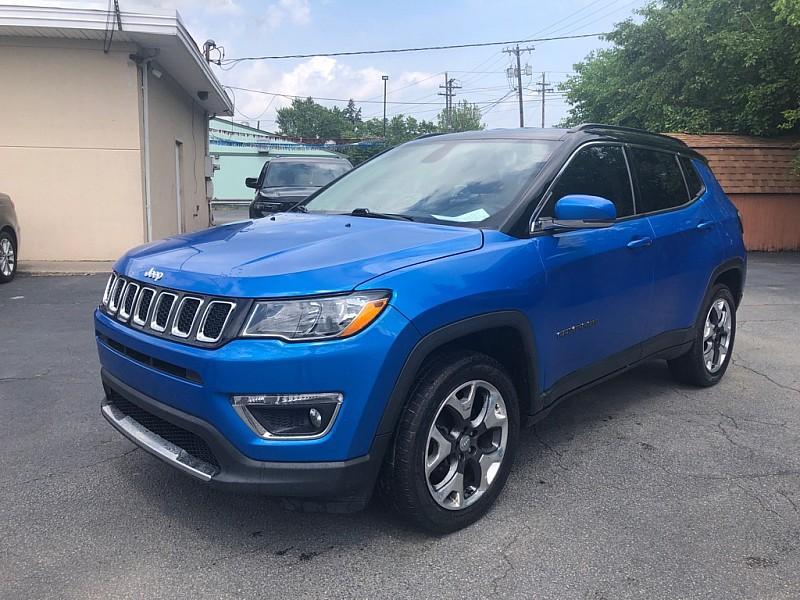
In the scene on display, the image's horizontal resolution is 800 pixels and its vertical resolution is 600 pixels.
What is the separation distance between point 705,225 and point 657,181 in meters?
0.54

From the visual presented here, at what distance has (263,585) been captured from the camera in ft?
8.63

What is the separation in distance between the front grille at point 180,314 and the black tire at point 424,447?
785mm

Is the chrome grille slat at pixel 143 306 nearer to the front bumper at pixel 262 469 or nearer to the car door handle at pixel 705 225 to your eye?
the front bumper at pixel 262 469

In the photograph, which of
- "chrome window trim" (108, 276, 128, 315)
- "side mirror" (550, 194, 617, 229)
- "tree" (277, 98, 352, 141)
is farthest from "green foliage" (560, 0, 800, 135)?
"tree" (277, 98, 352, 141)

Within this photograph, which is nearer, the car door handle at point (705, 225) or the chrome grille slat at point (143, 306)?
the chrome grille slat at point (143, 306)

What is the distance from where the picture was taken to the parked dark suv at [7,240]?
9.45m

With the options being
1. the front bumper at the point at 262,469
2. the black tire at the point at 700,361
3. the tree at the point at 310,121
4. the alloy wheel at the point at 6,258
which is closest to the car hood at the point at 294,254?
the front bumper at the point at 262,469

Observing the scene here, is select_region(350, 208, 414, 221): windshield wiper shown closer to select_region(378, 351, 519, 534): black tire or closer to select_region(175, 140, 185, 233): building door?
select_region(378, 351, 519, 534): black tire

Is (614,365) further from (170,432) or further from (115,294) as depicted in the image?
(115,294)

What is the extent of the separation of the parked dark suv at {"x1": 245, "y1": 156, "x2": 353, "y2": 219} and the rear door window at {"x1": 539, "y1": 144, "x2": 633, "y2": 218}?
7.83 m

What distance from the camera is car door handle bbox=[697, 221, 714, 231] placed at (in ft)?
15.4

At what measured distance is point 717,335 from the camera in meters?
5.19

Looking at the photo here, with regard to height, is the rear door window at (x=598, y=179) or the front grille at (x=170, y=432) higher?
the rear door window at (x=598, y=179)

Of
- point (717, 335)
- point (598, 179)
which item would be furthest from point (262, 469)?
point (717, 335)
